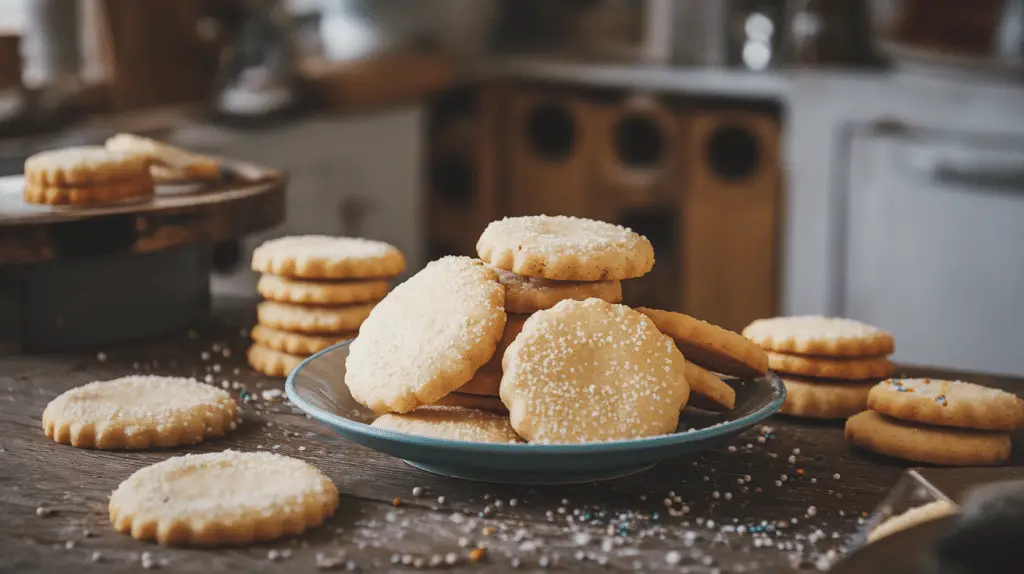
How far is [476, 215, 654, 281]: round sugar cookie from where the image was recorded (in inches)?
41.9

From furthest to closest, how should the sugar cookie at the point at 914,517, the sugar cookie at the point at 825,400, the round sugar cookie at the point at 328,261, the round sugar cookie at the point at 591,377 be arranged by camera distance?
the round sugar cookie at the point at 328,261
the sugar cookie at the point at 825,400
the round sugar cookie at the point at 591,377
the sugar cookie at the point at 914,517

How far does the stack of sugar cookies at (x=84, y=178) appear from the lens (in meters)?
1.51

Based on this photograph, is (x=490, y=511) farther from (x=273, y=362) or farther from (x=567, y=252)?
(x=273, y=362)

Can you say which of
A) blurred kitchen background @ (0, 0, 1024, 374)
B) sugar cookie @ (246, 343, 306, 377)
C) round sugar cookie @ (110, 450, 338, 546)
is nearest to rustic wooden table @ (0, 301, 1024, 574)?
round sugar cookie @ (110, 450, 338, 546)

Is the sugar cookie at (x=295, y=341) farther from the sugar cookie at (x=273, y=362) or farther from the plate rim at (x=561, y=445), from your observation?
the plate rim at (x=561, y=445)

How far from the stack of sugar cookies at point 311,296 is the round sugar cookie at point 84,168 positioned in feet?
0.74

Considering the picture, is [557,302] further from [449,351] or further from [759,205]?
[759,205]

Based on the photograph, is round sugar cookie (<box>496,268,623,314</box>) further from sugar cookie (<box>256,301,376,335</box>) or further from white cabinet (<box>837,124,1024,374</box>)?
white cabinet (<box>837,124,1024,374</box>)

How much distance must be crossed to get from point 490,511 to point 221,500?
0.73 ft

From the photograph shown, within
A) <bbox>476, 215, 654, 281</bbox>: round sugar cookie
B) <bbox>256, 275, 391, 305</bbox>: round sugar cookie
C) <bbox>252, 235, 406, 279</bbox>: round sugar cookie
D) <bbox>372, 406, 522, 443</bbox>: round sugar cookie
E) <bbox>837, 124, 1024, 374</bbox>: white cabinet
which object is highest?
<bbox>476, 215, 654, 281</bbox>: round sugar cookie

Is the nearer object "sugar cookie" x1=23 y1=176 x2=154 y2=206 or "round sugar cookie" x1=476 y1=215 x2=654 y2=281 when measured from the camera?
"round sugar cookie" x1=476 y1=215 x2=654 y2=281

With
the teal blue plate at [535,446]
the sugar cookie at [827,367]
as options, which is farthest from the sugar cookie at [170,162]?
the sugar cookie at [827,367]

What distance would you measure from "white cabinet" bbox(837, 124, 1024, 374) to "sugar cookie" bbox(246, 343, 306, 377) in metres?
1.89

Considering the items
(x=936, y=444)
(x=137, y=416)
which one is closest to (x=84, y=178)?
(x=137, y=416)
